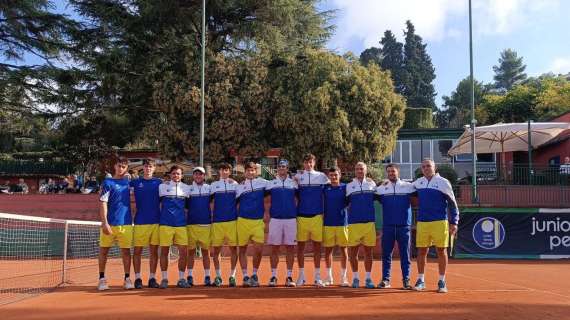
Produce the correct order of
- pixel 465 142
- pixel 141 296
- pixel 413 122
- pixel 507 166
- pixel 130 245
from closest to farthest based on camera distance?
pixel 141 296 → pixel 130 245 → pixel 507 166 → pixel 465 142 → pixel 413 122

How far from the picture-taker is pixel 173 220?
9.04 meters

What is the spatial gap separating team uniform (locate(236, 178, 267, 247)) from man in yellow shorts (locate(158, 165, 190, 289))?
Answer: 3.13ft

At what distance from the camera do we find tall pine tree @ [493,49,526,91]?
10262 cm

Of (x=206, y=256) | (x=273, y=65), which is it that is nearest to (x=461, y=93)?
(x=273, y=65)

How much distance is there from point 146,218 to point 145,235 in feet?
0.93

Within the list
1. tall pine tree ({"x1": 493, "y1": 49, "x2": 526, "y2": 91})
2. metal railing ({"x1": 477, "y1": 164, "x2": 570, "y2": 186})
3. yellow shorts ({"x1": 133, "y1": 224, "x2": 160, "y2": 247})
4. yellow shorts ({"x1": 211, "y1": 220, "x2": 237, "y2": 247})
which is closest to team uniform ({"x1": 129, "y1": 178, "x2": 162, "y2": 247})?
yellow shorts ({"x1": 133, "y1": 224, "x2": 160, "y2": 247})

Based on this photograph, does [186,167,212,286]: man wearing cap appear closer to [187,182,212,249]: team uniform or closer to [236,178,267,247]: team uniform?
[187,182,212,249]: team uniform

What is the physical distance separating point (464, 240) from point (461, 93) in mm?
55023

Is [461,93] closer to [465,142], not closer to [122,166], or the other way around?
[465,142]

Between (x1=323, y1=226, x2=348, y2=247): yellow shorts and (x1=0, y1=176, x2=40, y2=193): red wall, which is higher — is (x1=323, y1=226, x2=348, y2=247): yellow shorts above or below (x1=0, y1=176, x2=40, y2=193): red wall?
below

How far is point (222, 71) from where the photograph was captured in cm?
2228

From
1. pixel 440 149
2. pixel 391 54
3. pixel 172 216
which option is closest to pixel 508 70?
pixel 391 54

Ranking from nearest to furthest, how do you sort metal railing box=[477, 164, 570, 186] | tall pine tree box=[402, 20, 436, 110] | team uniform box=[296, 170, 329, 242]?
team uniform box=[296, 170, 329, 242]
metal railing box=[477, 164, 570, 186]
tall pine tree box=[402, 20, 436, 110]

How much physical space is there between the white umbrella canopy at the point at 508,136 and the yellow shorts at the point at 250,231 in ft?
52.5
